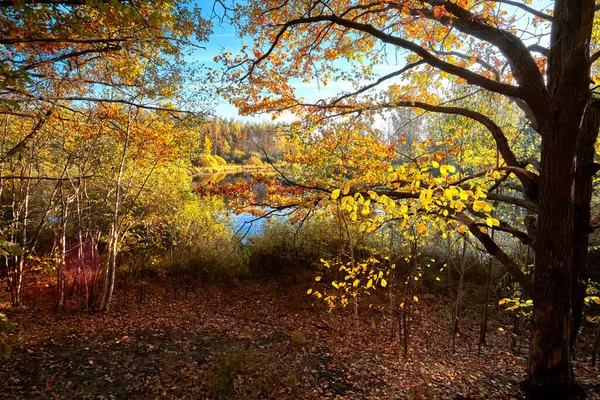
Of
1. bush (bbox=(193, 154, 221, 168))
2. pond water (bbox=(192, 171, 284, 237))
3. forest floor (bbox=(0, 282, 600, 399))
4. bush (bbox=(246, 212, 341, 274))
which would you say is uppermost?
bush (bbox=(193, 154, 221, 168))

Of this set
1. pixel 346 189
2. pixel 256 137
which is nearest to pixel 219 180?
pixel 256 137

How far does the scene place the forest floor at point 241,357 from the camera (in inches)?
188

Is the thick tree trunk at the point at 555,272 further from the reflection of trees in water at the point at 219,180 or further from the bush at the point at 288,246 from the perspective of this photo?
the bush at the point at 288,246

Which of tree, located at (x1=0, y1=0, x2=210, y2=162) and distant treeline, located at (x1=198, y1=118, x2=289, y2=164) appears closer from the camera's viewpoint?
tree, located at (x1=0, y1=0, x2=210, y2=162)

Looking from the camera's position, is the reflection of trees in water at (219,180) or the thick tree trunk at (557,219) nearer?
the thick tree trunk at (557,219)

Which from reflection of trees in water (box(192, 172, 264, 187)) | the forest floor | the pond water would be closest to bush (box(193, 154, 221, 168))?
reflection of trees in water (box(192, 172, 264, 187))

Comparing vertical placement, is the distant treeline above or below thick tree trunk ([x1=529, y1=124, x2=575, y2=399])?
above

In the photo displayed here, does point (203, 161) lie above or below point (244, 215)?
above

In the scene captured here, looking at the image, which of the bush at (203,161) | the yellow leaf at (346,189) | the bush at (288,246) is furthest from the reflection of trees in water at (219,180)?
the yellow leaf at (346,189)

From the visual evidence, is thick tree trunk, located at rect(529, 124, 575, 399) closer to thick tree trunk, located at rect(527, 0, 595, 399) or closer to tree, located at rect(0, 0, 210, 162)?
thick tree trunk, located at rect(527, 0, 595, 399)

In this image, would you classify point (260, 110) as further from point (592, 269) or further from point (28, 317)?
point (592, 269)

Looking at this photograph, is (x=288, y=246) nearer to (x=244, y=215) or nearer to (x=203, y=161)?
(x=244, y=215)

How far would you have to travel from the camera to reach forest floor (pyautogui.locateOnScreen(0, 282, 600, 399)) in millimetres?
4777

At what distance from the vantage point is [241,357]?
5824mm
